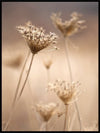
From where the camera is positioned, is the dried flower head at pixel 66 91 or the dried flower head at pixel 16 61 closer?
the dried flower head at pixel 66 91

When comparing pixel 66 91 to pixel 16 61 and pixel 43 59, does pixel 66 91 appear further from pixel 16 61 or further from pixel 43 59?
pixel 43 59

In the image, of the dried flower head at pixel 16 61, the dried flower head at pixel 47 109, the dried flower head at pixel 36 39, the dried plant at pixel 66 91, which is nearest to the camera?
the dried flower head at pixel 36 39

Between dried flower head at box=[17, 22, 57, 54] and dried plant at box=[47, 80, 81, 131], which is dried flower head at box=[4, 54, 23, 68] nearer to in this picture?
dried plant at box=[47, 80, 81, 131]

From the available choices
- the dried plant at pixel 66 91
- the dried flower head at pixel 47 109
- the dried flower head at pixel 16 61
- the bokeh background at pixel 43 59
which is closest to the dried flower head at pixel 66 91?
the dried plant at pixel 66 91

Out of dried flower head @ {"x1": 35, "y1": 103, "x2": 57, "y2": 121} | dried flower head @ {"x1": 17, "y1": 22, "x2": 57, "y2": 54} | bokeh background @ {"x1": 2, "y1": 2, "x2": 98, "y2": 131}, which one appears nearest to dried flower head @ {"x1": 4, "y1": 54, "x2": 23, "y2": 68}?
bokeh background @ {"x1": 2, "y1": 2, "x2": 98, "y2": 131}

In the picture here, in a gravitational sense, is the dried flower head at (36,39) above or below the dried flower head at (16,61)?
above

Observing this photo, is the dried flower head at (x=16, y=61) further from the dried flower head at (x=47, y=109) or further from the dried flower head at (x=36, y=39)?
the dried flower head at (x=36, y=39)

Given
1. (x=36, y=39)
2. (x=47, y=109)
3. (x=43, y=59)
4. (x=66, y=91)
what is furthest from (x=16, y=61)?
(x=36, y=39)

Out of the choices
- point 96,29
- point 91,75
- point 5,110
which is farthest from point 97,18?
point 5,110
